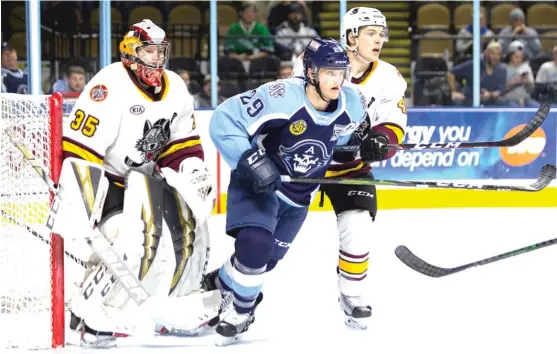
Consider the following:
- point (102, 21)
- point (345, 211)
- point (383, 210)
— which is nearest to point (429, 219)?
point (383, 210)

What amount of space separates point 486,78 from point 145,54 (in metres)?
5.24

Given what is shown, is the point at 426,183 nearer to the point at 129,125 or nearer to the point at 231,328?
the point at 231,328

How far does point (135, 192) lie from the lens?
154 inches

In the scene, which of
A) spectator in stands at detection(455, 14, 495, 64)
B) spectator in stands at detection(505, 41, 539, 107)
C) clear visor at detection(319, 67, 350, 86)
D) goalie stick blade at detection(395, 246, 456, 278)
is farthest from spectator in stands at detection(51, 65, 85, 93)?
goalie stick blade at detection(395, 246, 456, 278)

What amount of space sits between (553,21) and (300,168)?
633 cm

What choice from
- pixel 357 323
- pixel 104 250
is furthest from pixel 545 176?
pixel 104 250

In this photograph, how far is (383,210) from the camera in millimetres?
7973

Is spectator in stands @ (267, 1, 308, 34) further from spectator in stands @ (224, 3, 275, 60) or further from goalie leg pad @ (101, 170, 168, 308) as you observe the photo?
goalie leg pad @ (101, 170, 168, 308)

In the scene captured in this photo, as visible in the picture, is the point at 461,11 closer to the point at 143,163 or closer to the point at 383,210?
the point at 383,210

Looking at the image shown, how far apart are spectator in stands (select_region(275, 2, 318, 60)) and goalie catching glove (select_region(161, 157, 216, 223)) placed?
495 cm

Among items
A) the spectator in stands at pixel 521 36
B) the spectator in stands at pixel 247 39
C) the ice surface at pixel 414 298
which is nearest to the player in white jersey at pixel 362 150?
the ice surface at pixel 414 298

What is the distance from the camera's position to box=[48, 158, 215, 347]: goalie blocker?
3770 mm

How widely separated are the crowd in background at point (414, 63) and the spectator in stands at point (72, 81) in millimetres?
173

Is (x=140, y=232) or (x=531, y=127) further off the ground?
(x=531, y=127)
